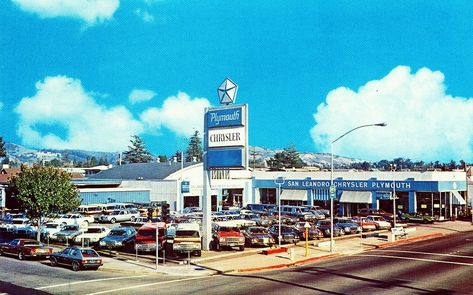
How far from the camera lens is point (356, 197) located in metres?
74.2

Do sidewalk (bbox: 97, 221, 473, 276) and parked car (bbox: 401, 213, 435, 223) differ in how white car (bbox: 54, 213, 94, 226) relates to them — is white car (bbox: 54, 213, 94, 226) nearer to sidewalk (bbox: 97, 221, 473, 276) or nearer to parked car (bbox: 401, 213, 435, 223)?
sidewalk (bbox: 97, 221, 473, 276)

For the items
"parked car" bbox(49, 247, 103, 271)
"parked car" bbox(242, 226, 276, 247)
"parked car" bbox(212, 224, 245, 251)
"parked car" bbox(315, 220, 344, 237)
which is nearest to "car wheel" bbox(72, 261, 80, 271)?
"parked car" bbox(49, 247, 103, 271)

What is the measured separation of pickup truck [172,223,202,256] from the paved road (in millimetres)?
5876

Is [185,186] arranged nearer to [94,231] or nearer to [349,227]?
[349,227]

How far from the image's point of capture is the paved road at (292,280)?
22.9 meters

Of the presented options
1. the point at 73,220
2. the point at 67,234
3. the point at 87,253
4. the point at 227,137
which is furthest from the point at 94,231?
the point at 73,220

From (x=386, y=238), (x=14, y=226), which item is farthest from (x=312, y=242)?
(x=14, y=226)

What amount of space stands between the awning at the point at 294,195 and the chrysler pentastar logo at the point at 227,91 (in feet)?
149

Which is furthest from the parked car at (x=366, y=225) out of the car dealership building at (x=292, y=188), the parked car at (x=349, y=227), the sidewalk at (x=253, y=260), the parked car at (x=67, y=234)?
the parked car at (x=67, y=234)

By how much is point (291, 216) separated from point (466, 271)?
35123mm

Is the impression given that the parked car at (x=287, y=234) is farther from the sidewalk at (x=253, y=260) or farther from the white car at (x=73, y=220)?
the white car at (x=73, y=220)

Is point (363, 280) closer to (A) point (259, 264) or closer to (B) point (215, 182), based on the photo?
(A) point (259, 264)

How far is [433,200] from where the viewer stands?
223 feet

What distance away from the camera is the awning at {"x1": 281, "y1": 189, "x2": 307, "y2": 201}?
81125 mm
